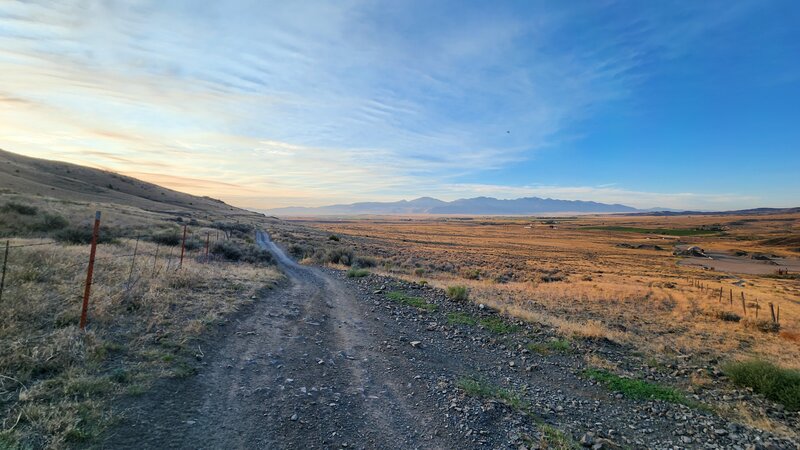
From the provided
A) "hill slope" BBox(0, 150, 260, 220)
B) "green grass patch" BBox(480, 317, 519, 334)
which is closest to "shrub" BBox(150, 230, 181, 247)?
"green grass patch" BBox(480, 317, 519, 334)

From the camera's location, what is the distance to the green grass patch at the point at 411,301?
12719 mm

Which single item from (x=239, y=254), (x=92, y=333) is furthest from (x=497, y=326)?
(x=239, y=254)

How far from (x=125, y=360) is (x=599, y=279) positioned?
34.1m

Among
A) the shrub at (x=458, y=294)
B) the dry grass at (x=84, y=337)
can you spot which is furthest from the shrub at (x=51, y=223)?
the shrub at (x=458, y=294)

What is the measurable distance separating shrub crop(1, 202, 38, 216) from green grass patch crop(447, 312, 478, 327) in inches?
1053

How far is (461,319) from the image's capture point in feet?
37.9

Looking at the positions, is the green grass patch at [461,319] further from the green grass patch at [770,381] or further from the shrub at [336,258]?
the shrub at [336,258]

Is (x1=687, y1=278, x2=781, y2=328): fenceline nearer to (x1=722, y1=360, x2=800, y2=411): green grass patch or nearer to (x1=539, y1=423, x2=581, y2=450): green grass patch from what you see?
(x1=722, y1=360, x2=800, y2=411): green grass patch

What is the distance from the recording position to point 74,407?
14.5 feet

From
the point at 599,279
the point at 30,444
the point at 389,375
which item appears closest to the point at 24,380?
the point at 30,444

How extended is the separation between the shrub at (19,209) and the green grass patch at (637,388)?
30951 millimetres

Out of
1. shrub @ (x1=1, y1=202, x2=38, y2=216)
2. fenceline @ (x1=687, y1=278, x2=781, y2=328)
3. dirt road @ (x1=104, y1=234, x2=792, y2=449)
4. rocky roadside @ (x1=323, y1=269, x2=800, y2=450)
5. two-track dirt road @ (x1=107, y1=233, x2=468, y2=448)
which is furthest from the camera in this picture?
shrub @ (x1=1, y1=202, x2=38, y2=216)

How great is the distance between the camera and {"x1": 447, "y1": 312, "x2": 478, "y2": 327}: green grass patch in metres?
11.3

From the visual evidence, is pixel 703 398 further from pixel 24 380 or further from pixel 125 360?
pixel 24 380
